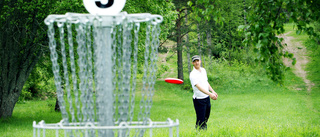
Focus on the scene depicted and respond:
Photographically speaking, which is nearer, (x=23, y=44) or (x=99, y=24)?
(x=99, y=24)

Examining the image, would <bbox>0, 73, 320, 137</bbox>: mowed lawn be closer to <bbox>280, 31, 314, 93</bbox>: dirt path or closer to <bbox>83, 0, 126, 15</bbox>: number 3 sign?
<bbox>280, 31, 314, 93</bbox>: dirt path

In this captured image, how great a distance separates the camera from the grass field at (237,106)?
9894 millimetres

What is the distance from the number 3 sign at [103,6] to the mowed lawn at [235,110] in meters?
3.42

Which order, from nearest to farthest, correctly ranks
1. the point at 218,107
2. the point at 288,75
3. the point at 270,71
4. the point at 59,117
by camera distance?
1. the point at 270,71
2. the point at 59,117
3. the point at 218,107
4. the point at 288,75

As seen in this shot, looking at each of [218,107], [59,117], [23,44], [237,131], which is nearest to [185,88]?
[218,107]

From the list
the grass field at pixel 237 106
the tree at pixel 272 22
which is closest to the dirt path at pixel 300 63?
the grass field at pixel 237 106

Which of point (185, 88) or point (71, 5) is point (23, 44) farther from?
point (185, 88)

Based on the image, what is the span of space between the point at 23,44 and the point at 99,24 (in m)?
10.1

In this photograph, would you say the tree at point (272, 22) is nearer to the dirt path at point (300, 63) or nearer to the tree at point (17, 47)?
the tree at point (17, 47)

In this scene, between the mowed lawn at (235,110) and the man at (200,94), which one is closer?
the man at (200,94)

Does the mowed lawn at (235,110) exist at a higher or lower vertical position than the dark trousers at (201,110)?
lower

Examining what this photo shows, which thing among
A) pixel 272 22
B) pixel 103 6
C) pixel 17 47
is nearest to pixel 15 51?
pixel 17 47

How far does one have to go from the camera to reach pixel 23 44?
39.7 feet

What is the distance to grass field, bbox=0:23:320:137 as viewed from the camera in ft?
32.5
